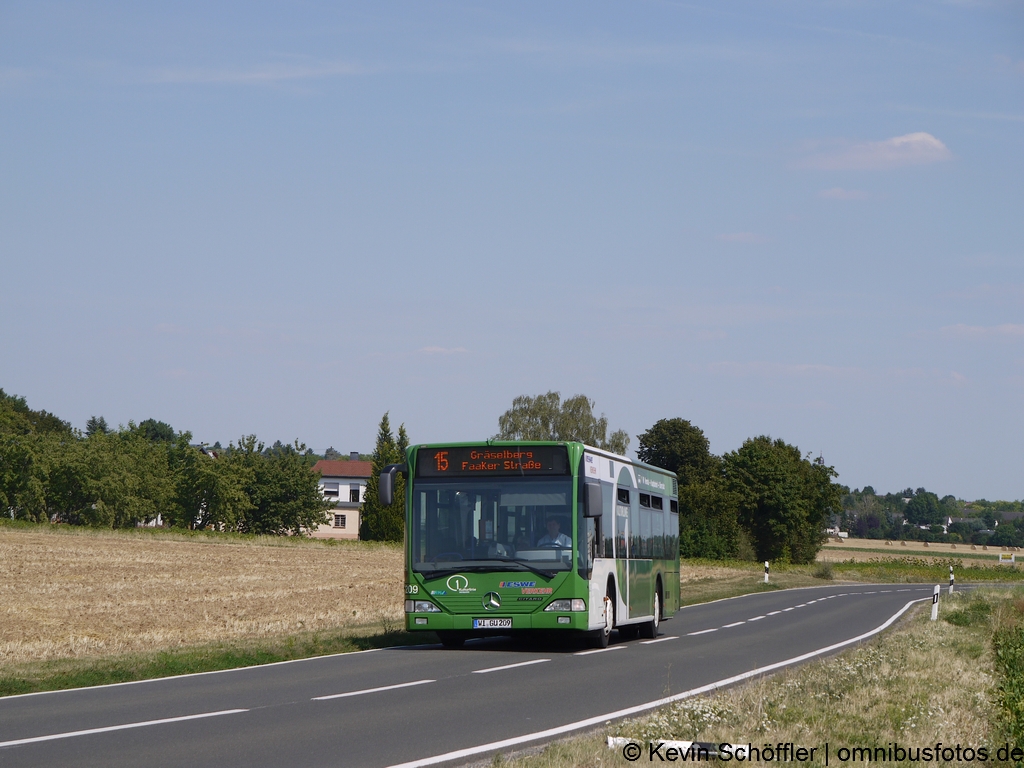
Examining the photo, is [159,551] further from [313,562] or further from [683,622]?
[683,622]

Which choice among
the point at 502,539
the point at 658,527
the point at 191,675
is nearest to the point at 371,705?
the point at 191,675

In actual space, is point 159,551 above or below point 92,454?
below

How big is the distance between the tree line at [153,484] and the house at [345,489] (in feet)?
114

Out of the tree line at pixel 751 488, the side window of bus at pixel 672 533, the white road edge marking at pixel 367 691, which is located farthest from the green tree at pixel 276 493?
the white road edge marking at pixel 367 691

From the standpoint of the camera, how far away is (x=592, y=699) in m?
12.6

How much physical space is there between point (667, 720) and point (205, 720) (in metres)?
3.99

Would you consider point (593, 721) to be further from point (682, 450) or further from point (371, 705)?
point (682, 450)

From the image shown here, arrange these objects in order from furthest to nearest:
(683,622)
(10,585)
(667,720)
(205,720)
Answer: (10,585) → (683,622) → (205,720) → (667,720)

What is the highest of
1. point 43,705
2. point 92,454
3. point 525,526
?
point 92,454

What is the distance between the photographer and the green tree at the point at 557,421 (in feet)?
332

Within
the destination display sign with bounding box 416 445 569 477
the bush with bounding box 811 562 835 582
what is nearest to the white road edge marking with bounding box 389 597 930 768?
the destination display sign with bounding box 416 445 569 477

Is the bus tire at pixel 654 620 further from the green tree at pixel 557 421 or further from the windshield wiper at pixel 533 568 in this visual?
the green tree at pixel 557 421

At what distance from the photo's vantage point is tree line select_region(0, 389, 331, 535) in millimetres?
86438

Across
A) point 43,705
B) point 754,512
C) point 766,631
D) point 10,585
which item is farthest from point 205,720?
point 754,512
